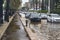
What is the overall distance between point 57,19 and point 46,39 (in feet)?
63.1

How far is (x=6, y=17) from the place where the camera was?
116 feet

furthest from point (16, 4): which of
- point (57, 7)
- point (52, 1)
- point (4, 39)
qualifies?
point (4, 39)

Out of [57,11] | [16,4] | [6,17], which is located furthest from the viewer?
[16,4]

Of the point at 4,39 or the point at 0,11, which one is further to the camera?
the point at 0,11

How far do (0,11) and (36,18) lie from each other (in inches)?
511

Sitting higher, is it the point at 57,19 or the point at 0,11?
the point at 0,11

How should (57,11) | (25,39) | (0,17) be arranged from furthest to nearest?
(57,11)
(0,17)
(25,39)

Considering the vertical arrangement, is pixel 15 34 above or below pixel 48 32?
above

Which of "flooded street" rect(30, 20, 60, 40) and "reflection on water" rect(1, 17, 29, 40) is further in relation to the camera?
"flooded street" rect(30, 20, 60, 40)

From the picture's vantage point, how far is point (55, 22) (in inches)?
1310

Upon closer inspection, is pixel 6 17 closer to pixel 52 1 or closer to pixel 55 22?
pixel 55 22

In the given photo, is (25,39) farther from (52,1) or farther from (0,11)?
(52,1)

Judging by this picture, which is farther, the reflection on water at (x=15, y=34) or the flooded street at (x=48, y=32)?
the flooded street at (x=48, y=32)

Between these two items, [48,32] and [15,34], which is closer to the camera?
[15,34]
